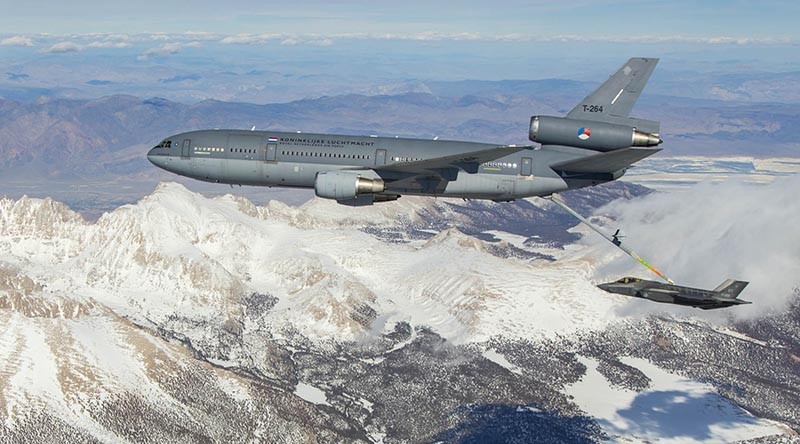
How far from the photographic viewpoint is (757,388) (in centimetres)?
19212

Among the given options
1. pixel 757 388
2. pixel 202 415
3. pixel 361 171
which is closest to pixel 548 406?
pixel 757 388

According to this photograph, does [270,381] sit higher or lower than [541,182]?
lower

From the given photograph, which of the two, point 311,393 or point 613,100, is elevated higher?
point 613,100

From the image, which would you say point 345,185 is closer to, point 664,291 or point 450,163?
point 450,163

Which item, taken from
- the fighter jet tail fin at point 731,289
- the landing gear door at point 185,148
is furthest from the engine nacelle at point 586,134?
the landing gear door at point 185,148

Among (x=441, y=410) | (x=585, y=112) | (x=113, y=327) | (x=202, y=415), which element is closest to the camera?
(x=585, y=112)

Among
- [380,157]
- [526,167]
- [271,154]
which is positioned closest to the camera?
[526,167]

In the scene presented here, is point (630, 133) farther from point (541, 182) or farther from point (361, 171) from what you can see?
point (361, 171)

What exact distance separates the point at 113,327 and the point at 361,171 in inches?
5574

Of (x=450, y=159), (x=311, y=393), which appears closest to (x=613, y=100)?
(x=450, y=159)

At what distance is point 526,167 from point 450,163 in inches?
357

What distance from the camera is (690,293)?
7144 cm

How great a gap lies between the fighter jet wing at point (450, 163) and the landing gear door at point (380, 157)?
1.39 m

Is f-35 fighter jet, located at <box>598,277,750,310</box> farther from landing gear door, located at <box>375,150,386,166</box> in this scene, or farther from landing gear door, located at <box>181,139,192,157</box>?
landing gear door, located at <box>181,139,192,157</box>
